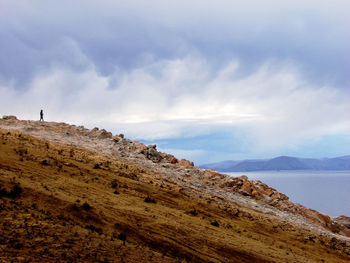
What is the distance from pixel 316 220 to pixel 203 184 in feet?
49.7

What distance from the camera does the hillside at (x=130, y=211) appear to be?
1118 centimetres

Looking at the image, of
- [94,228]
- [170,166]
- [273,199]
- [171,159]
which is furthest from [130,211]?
[273,199]

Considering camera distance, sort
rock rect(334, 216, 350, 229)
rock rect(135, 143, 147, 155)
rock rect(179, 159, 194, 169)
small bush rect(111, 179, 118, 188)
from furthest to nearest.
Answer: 1. rock rect(334, 216, 350, 229)
2. rock rect(179, 159, 194, 169)
3. rock rect(135, 143, 147, 155)
4. small bush rect(111, 179, 118, 188)

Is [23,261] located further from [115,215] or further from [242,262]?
[242,262]

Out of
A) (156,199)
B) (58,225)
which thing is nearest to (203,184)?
(156,199)

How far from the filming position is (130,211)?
17344 millimetres

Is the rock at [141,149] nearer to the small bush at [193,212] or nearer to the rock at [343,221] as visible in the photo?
the small bush at [193,212]

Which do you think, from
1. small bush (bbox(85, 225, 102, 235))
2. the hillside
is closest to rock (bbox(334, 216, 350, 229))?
the hillside

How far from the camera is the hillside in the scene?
11.2 meters

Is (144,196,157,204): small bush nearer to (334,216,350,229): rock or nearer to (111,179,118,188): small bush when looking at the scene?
(111,179,118,188): small bush

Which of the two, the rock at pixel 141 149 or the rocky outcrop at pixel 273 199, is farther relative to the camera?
the rock at pixel 141 149

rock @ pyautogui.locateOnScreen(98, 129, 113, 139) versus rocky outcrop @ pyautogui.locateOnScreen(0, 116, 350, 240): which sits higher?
rock @ pyautogui.locateOnScreen(98, 129, 113, 139)

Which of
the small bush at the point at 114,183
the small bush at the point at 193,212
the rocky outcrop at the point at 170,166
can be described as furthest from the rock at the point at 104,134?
the small bush at the point at 193,212

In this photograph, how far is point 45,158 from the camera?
2292cm
